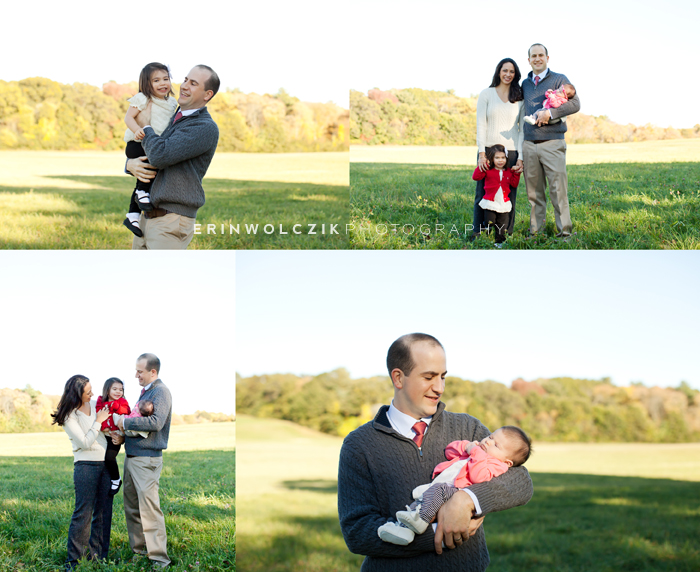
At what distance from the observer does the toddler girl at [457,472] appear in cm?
220

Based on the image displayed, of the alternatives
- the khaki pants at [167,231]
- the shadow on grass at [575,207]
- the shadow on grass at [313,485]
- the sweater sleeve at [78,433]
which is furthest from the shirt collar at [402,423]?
the shadow on grass at [313,485]

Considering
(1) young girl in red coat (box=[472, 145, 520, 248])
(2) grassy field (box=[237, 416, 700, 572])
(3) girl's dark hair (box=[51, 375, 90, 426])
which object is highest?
(1) young girl in red coat (box=[472, 145, 520, 248])

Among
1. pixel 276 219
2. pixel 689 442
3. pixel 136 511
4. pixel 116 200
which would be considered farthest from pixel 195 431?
pixel 689 442

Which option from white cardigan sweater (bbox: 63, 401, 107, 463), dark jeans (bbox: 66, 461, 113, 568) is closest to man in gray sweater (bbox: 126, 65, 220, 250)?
white cardigan sweater (bbox: 63, 401, 107, 463)

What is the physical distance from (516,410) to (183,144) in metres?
5.10

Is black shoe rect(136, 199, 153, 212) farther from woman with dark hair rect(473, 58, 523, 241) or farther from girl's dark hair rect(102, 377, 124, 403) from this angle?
woman with dark hair rect(473, 58, 523, 241)

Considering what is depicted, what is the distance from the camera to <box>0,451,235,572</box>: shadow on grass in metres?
→ 4.88

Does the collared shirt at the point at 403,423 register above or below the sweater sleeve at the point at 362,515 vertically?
above

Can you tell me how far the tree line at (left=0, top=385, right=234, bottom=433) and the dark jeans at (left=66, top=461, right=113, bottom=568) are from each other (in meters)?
1.49

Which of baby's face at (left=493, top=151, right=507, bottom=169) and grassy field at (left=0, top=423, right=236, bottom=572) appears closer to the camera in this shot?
grassy field at (left=0, top=423, right=236, bottom=572)

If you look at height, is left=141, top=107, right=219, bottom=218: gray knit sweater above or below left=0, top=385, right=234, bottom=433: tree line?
above

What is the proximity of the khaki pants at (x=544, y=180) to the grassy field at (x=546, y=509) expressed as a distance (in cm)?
291

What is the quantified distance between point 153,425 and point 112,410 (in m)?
0.37

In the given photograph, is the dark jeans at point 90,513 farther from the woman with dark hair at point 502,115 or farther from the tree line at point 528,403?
the woman with dark hair at point 502,115
